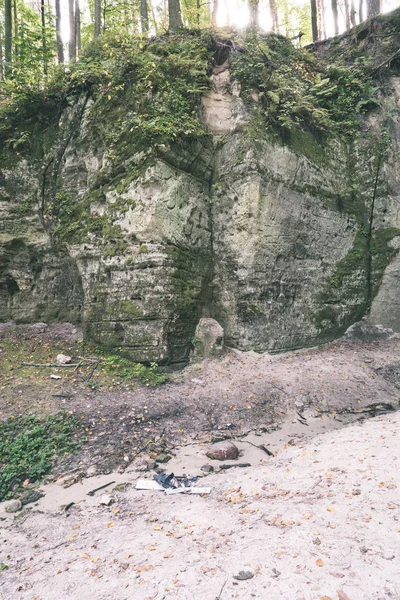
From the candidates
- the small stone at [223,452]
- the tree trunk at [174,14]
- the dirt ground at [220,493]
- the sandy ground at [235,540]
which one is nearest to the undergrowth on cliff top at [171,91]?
the tree trunk at [174,14]

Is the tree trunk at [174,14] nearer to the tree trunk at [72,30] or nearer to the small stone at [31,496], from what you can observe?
the tree trunk at [72,30]

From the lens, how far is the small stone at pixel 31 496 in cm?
508

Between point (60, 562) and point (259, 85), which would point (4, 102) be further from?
point (60, 562)

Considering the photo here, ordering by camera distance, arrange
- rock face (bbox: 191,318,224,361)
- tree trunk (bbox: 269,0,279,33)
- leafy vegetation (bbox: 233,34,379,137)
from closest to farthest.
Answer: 1. rock face (bbox: 191,318,224,361)
2. leafy vegetation (bbox: 233,34,379,137)
3. tree trunk (bbox: 269,0,279,33)

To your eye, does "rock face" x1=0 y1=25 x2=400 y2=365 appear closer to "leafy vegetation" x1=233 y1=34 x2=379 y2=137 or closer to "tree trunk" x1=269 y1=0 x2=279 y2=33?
"leafy vegetation" x1=233 y1=34 x2=379 y2=137

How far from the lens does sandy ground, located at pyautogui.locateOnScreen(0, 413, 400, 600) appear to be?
9.36 feet

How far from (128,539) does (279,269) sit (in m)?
8.23

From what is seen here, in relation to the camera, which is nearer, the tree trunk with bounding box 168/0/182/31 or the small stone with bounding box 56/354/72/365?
the small stone with bounding box 56/354/72/365

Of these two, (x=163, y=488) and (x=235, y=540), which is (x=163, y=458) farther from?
(x=235, y=540)

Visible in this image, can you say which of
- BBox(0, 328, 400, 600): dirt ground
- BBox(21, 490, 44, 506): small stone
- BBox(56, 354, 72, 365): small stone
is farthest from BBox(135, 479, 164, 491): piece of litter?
BBox(56, 354, 72, 365): small stone

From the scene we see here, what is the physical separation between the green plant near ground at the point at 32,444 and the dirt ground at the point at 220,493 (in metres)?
0.33

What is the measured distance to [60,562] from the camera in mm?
3639

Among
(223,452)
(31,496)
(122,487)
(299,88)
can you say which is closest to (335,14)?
(299,88)

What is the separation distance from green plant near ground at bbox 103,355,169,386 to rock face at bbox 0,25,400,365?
300 mm
